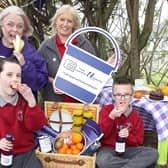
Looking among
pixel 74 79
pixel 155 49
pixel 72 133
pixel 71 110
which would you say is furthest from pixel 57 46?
pixel 155 49

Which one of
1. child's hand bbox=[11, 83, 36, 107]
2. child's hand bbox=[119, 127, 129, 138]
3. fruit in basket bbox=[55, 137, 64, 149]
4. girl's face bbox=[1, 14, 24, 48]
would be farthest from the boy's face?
girl's face bbox=[1, 14, 24, 48]

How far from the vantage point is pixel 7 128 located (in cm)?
289

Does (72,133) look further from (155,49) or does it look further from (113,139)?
(155,49)

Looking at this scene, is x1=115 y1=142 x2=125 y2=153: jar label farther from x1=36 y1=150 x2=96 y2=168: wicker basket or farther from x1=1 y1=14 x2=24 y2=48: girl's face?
x1=1 y1=14 x2=24 y2=48: girl's face

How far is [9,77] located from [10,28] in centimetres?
62

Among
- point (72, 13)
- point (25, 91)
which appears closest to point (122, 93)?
point (25, 91)

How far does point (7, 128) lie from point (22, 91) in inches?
10.7

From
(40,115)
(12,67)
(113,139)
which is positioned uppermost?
(12,67)

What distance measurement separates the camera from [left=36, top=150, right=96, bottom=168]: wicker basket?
2961 millimetres

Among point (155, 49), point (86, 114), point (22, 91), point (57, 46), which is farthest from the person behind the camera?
point (155, 49)

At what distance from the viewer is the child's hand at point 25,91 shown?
279cm

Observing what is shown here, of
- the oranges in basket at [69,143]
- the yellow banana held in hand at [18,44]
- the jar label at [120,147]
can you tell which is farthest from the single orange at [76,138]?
the yellow banana held in hand at [18,44]

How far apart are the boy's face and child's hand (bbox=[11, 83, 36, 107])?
655 mm

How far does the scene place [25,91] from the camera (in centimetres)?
281
